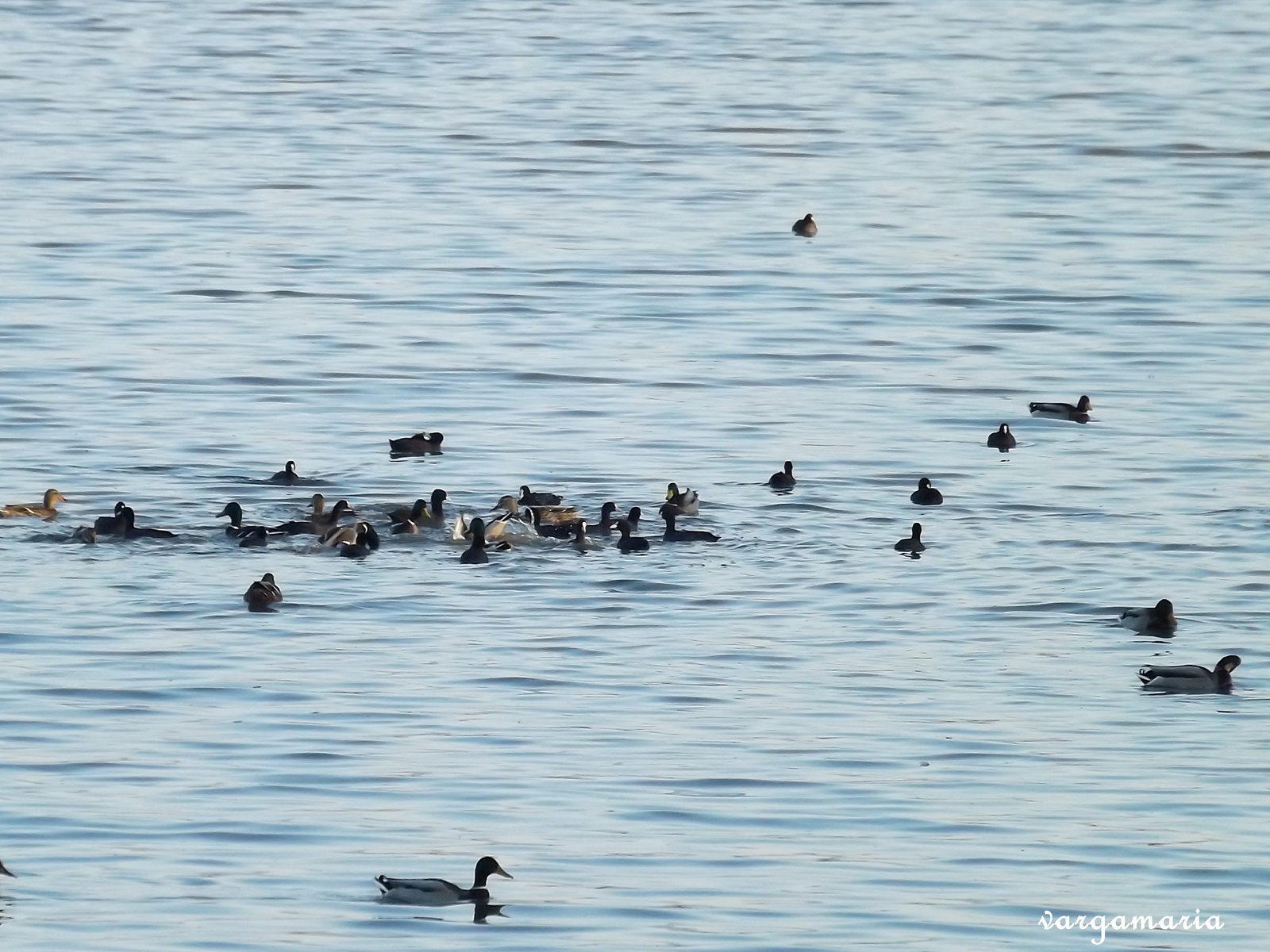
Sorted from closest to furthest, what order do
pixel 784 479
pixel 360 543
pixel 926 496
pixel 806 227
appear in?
pixel 360 543
pixel 926 496
pixel 784 479
pixel 806 227

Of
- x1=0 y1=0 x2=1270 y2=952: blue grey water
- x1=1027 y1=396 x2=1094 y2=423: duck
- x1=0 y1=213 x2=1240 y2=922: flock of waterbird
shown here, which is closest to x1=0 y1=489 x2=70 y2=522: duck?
x1=0 y1=213 x2=1240 y2=922: flock of waterbird

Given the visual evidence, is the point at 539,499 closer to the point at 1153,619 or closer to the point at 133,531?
the point at 133,531

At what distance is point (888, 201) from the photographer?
42219mm

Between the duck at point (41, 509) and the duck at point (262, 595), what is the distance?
315 centimetres

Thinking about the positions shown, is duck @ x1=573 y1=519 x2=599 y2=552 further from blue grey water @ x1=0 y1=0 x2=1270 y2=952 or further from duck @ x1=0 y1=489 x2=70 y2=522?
duck @ x1=0 y1=489 x2=70 y2=522

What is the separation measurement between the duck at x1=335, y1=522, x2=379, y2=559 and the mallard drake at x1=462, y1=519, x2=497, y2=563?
0.77 metres

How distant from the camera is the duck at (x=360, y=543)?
2170 cm

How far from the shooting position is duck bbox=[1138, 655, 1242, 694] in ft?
59.4

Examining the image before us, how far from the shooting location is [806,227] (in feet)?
128

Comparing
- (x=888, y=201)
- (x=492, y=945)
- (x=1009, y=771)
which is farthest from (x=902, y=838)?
(x=888, y=201)

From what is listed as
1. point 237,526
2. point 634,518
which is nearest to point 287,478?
point 237,526

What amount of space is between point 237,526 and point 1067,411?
10.1 meters

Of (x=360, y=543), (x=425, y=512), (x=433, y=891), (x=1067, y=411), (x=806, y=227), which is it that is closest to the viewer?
(x=433, y=891)

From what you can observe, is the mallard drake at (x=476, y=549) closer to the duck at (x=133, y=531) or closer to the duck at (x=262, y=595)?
the duck at (x=262, y=595)
